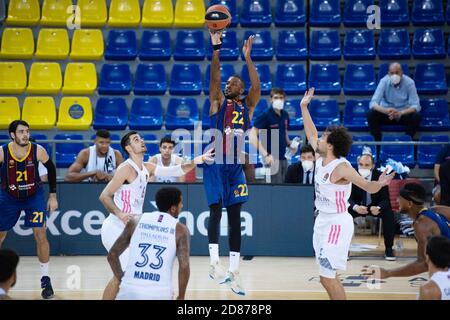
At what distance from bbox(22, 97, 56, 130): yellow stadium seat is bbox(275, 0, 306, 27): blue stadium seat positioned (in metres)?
4.43

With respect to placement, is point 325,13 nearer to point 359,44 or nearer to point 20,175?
point 359,44

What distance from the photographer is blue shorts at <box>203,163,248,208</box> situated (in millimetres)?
8141

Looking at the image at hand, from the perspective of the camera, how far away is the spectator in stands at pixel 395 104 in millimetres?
12891

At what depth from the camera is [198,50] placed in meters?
14.2

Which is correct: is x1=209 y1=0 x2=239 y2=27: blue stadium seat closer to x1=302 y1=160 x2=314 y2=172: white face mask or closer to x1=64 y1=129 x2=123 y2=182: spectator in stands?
x1=302 y1=160 x2=314 y2=172: white face mask

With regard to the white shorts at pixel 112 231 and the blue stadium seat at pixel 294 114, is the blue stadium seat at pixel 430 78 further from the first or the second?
the white shorts at pixel 112 231

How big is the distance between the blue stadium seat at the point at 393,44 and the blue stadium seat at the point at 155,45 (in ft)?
12.8

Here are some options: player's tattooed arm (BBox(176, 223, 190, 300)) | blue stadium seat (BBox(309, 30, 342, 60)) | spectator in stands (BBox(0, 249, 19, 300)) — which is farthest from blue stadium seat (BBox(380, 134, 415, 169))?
spectator in stands (BBox(0, 249, 19, 300))

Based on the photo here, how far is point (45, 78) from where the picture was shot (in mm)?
14086

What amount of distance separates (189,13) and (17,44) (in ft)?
10.7

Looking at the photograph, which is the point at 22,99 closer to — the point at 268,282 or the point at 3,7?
the point at 3,7

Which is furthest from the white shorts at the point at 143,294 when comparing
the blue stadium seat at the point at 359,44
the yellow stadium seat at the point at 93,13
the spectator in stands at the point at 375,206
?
the yellow stadium seat at the point at 93,13
